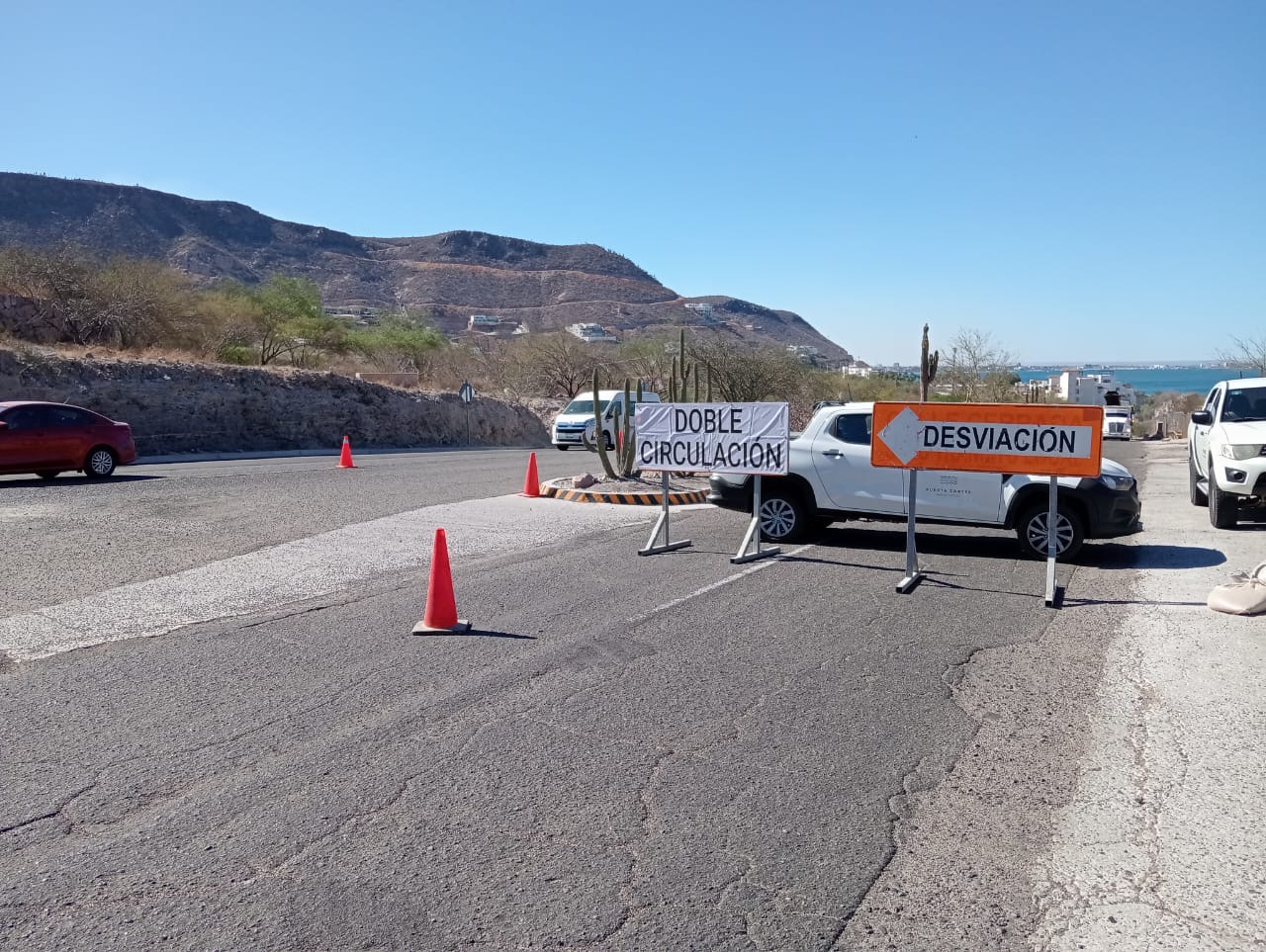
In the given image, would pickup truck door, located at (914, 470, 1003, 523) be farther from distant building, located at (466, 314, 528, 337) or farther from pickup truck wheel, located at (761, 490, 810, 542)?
distant building, located at (466, 314, 528, 337)

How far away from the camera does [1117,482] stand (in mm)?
11148

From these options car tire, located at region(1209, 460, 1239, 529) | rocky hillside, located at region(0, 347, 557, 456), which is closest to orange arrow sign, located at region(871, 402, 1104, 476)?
car tire, located at region(1209, 460, 1239, 529)

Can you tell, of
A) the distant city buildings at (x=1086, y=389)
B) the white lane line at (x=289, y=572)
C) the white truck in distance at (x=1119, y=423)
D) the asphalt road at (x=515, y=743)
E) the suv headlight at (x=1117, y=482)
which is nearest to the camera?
the asphalt road at (x=515, y=743)

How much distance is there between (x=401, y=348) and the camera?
183 ft

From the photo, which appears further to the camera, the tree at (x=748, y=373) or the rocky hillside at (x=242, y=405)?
the tree at (x=748, y=373)

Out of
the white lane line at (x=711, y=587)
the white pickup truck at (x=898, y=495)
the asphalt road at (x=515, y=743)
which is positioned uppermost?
the white pickup truck at (x=898, y=495)

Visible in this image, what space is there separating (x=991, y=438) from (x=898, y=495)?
1.87 metres

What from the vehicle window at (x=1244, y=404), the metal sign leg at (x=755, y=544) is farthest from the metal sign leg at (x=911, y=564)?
the vehicle window at (x=1244, y=404)

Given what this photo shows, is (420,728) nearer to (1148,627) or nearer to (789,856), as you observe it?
(789,856)

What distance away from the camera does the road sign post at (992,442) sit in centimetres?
961

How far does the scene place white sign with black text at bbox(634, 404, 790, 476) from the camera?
11531mm

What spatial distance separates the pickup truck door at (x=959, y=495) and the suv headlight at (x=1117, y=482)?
3.42 ft

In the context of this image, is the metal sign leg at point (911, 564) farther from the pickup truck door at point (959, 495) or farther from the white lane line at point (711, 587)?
the white lane line at point (711, 587)

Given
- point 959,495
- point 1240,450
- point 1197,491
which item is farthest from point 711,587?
point 1197,491
